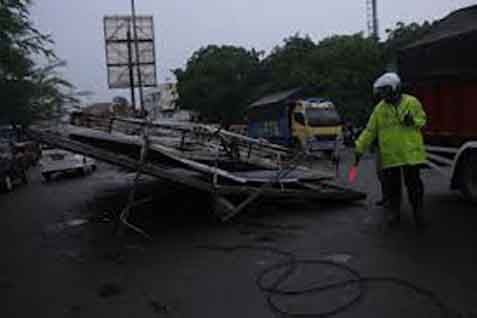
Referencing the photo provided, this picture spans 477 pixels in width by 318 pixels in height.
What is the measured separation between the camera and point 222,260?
543 cm

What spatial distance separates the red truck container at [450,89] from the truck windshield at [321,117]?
13.0 meters

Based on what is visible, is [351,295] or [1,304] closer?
[351,295]

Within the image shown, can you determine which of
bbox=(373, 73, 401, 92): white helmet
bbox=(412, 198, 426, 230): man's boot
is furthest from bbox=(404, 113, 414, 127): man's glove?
bbox=(412, 198, 426, 230): man's boot

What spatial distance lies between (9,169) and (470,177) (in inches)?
579

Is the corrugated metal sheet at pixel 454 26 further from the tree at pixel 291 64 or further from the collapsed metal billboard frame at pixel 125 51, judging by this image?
the tree at pixel 291 64

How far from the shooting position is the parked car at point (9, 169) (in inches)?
609

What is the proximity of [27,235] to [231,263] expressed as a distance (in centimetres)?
426

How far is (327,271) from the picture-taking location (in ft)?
15.6

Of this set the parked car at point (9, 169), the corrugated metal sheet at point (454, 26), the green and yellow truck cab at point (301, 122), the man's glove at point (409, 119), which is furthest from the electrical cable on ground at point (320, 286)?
the green and yellow truck cab at point (301, 122)

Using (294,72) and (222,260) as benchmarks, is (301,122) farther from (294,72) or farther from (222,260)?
(222,260)

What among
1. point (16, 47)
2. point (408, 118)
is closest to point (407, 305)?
point (408, 118)

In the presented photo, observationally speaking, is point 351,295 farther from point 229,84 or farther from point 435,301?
point 229,84

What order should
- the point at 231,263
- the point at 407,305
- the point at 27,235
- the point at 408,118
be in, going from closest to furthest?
1. the point at 407,305
2. the point at 231,263
3. the point at 408,118
4. the point at 27,235

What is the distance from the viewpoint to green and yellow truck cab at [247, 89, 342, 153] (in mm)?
21219
